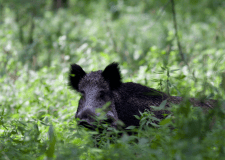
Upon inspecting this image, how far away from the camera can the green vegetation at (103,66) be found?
6.63 feet

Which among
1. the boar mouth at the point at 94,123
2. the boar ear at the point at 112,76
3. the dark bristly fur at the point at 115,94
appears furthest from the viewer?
the boar ear at the point at 112,76

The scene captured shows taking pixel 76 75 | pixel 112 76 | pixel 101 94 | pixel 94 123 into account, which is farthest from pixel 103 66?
pixel 94 123

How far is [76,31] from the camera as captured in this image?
10.1m

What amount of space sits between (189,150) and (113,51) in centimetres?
633

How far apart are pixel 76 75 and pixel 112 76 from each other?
0.57m

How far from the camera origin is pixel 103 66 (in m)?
6.04

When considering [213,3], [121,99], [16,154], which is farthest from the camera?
[213,3]

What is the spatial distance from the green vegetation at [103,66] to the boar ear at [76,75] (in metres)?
0.58

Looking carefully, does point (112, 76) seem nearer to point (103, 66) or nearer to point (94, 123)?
point (94, 123)

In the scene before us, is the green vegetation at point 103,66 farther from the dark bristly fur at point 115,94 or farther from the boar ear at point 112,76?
the boar ear at point 112,76

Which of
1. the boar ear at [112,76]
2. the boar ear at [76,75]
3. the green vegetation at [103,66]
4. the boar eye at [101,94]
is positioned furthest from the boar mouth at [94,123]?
the boar ear at [76,75]

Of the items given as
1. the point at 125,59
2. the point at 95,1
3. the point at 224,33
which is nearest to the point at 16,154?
the point at 125,59

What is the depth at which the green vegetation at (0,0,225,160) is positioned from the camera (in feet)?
6.63

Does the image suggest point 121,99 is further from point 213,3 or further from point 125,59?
point 213,3
